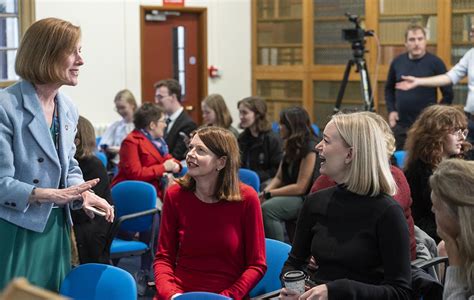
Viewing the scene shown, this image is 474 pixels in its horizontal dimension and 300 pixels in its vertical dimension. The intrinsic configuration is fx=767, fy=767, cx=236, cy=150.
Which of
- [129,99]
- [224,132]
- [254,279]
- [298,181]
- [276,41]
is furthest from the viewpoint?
[276,41]

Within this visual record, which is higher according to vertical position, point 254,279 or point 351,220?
point 351,220

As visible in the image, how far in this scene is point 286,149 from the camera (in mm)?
5355

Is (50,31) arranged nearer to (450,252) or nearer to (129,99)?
(450,252)

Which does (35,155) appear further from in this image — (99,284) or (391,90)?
(391,90)

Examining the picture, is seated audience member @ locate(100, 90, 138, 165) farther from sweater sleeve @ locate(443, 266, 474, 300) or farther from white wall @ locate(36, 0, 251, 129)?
sweater sleeve @ locate(443, 266, 474, 300)

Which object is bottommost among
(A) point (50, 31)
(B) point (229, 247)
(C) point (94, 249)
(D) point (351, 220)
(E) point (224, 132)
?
(C) point (94, 249)

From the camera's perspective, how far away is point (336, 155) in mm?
2865

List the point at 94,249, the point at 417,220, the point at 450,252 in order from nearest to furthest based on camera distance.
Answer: the point at 450,252, the point at 417,220, the point at 94,249

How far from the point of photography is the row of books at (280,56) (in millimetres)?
9750

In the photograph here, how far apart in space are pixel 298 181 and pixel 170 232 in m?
2.11

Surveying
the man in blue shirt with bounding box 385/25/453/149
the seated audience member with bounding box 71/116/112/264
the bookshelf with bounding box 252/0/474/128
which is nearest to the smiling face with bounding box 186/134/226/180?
the seated audience member with bounding box 71/116/112/264

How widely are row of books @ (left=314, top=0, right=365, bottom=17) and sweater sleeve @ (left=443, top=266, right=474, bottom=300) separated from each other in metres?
6.92

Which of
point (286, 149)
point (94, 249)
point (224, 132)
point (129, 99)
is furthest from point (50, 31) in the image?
point (129, 99)

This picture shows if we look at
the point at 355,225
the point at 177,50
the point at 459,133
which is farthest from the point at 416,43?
the point at 355,225
